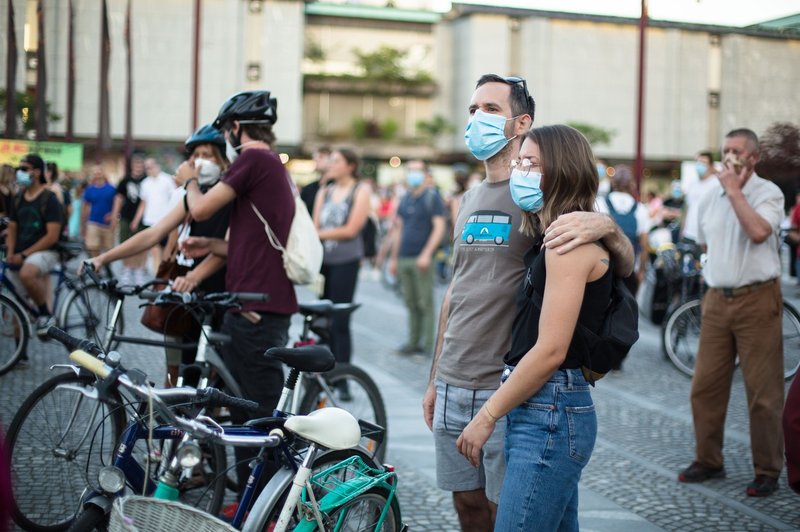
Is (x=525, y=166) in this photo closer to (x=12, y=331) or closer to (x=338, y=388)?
(x=338, y=388)

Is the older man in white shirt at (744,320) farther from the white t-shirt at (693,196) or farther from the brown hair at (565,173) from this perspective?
the white t-shirt at (693,196)

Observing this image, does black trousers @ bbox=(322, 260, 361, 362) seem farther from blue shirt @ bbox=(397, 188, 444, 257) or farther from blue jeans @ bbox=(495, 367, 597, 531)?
blue jeans @ bbox=(495, 367, 597, 531)

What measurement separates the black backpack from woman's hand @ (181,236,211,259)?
2356 millimetres

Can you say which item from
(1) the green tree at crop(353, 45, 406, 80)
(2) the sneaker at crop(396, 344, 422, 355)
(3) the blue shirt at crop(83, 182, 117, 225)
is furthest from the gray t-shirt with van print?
(1) the green tree at crop(353, 45, 406, 80)

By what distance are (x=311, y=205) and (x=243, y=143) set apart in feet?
13.1

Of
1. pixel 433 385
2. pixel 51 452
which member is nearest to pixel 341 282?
pixel 51 452

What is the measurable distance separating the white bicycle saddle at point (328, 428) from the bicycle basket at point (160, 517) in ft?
1.32

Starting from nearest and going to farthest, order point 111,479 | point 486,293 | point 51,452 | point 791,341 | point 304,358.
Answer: point 111,479
point 304,358
point 486,293
point 51,452
point 791,341

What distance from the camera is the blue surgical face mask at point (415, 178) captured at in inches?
416

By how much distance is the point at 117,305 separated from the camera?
15.0 ft

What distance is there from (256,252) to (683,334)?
5687 millimetres

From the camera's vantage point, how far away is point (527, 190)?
3.02 metres

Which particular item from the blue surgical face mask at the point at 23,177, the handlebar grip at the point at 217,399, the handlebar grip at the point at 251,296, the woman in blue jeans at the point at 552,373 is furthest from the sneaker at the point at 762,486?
the blue surgical face mask at the point at 23,177

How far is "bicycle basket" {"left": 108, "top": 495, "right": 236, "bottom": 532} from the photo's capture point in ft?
8.33
